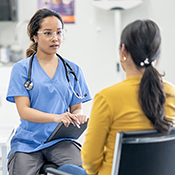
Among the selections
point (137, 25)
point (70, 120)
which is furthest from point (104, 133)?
point (70, 120)

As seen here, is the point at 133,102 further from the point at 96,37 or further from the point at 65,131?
the point at 96,37

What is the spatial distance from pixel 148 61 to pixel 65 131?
2.26 ft

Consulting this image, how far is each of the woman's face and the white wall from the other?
5.39 ft

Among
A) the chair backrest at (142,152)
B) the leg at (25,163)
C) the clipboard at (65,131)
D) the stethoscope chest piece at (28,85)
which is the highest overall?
the stethoscope chest piece at (28,85)

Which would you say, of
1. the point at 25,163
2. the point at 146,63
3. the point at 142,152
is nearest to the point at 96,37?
the point at 25,163

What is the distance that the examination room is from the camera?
1033 mm

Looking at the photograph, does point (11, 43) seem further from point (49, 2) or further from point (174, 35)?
point (174, 35)

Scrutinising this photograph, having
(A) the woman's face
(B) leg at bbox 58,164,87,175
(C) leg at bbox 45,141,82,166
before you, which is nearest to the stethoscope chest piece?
(A) the woman's face

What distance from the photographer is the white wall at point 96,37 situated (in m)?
3.27

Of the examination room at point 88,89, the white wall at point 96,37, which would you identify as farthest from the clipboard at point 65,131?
the white wall at point 96,37

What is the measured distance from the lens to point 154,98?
3.44ft

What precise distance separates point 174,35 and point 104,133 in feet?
8.20

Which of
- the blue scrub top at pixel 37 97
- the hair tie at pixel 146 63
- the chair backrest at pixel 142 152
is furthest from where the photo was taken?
the blue scrub top at pixel 37 97

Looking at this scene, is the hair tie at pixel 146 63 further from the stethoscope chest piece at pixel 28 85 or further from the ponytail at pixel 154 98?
the stethoscope chest piece at pixel 28 85
